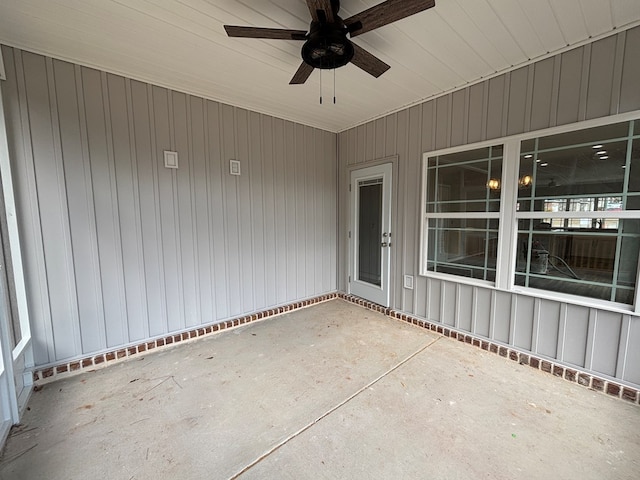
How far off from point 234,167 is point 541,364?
11.7ft

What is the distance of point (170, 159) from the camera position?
263 cm

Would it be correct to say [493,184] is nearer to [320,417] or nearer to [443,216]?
[443,216]

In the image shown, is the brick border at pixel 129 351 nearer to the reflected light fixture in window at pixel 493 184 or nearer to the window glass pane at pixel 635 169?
the reflected light fixture in window at pixel 493 184

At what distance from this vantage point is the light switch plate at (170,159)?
2.61 meters

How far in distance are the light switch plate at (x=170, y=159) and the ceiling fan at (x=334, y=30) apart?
4.92 feet

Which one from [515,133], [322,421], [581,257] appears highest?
[515,133]

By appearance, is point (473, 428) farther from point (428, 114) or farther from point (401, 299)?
point (428, 114)

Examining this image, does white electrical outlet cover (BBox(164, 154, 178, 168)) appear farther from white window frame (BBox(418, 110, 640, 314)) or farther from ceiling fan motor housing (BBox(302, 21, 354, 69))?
white window frame (BBox(418, 110, 640, 314))

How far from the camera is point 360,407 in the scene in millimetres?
1827

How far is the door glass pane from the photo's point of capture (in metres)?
3.62

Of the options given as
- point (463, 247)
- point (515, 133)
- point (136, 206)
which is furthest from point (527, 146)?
point (136, 206)

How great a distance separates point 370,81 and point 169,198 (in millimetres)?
2317

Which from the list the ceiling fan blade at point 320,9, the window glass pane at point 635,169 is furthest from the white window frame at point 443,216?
the ceiling fan blade at point 320,9

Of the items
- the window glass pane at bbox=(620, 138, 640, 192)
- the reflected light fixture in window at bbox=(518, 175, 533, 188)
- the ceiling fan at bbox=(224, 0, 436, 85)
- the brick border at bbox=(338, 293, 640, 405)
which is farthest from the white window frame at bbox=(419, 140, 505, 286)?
the ceiling fan at bbox=(224, 0, 436, 85)
